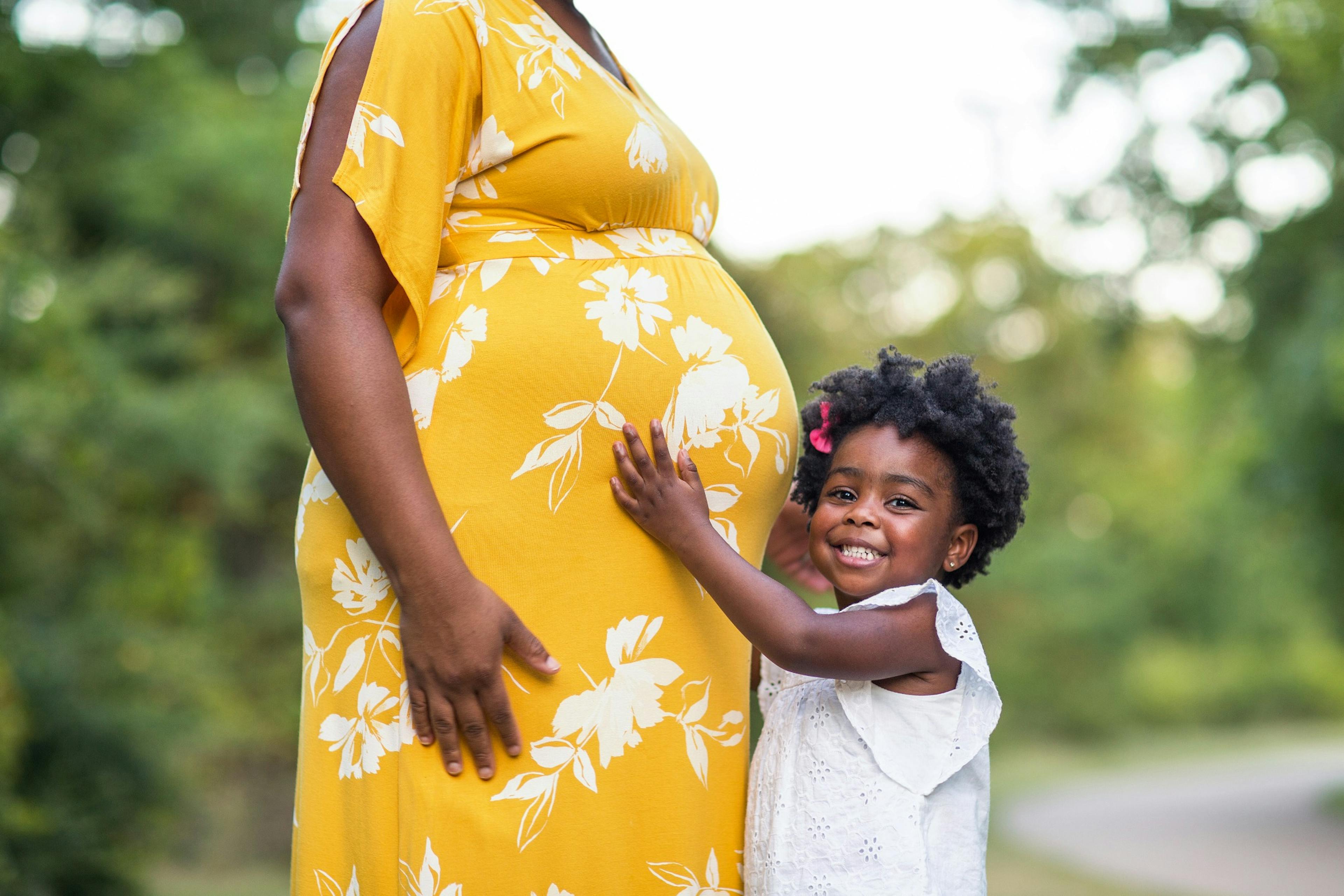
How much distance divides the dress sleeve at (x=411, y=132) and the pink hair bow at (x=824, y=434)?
2.37 ft

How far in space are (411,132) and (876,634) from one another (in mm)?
903

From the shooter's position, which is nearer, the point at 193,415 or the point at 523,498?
the point at 523,498

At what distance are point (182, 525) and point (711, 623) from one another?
30.3ft

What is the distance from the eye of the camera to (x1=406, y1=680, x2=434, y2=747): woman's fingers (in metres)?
1.50

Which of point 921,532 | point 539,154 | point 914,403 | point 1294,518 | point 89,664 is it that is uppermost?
point 539,154

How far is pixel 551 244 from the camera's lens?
164 centimetres

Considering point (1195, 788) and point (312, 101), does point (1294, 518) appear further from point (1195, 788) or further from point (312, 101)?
point (312, 101)

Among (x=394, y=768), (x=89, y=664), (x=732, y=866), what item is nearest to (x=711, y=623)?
(x=732, y=866)

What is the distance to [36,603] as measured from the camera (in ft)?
24.1

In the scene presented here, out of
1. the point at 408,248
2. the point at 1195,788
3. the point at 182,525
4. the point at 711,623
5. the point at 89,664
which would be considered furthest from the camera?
the point at 1195,788

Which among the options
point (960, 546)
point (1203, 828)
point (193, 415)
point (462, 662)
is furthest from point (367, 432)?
point (1203, 828)

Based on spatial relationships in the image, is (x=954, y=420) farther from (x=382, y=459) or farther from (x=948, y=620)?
(x=382, y=459)

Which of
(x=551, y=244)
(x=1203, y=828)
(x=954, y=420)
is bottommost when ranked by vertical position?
(x=1203, y=828)

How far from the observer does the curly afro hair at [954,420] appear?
191 centimetres
